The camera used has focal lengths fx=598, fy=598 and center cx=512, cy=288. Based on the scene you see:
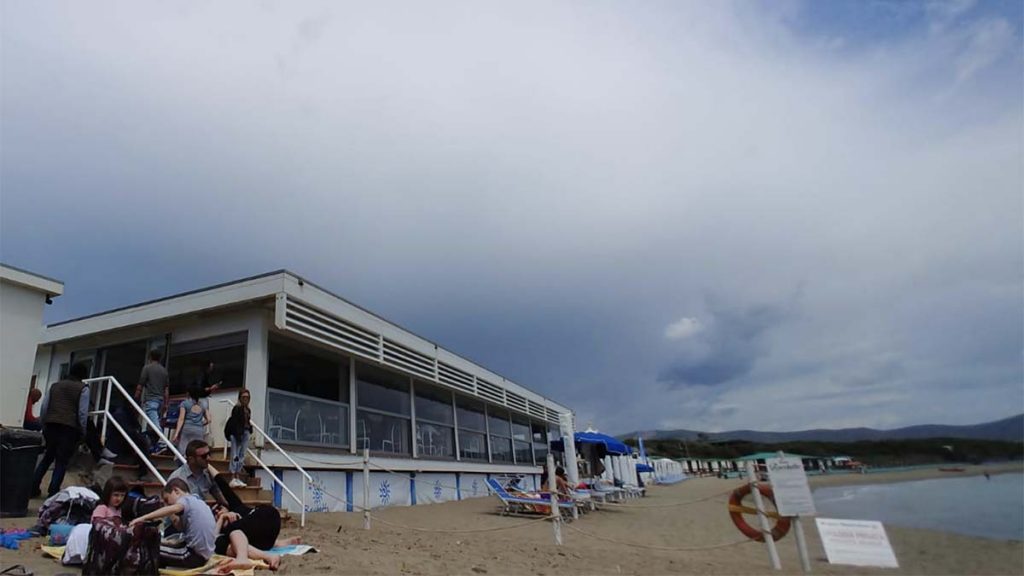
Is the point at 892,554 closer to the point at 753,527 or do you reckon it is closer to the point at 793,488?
the point at 793,488

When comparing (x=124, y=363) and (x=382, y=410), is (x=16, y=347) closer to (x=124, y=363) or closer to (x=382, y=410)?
(x=124, y=363)

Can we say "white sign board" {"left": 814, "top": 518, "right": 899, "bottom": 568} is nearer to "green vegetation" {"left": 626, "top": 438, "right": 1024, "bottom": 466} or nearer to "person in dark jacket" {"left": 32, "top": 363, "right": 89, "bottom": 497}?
"green vegetation" {"left": 626, "top": 438, "right": 1024, "bottom": 466}

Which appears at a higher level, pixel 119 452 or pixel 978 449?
pixel 119 452

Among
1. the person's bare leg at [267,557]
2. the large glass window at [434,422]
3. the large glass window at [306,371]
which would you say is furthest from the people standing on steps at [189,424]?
the large glass window at [434,422]

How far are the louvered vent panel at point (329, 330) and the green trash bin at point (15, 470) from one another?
11.2 feet

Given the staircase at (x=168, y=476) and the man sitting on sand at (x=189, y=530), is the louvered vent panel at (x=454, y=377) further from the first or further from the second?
the man sitting on sand at (x=189, y=530)

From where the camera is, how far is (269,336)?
9938 mm

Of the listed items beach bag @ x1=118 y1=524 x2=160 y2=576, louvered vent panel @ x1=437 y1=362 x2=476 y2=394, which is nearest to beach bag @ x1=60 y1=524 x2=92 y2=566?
beach bag @ x1=118 y1=524 x2=160 y2=576

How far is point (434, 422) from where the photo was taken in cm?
1499

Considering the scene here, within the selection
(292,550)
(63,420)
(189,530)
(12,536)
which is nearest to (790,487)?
(292,550)

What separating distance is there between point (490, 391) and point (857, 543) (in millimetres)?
13327

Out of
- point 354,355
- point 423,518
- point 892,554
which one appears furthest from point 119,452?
point 892,554

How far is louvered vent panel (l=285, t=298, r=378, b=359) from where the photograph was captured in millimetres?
9539

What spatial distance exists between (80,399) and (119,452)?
4.19 feet
